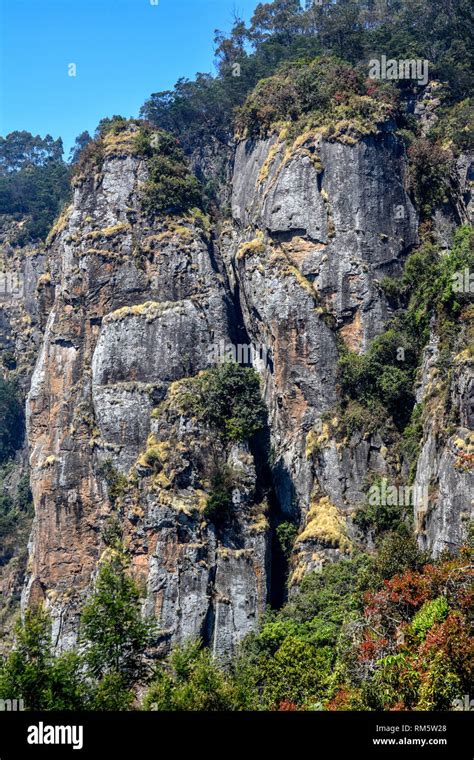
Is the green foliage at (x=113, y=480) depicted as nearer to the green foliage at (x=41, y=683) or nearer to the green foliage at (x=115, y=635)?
the green foliage at (x=115, y=635)

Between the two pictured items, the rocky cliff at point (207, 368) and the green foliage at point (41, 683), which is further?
the rocky cliff at point (207, 368)

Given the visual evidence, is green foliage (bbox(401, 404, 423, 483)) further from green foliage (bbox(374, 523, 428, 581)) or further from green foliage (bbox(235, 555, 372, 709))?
green foliage (bbox(374, 523, 428, 581))

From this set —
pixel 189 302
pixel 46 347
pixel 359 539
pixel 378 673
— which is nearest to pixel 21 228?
pixel 46 347

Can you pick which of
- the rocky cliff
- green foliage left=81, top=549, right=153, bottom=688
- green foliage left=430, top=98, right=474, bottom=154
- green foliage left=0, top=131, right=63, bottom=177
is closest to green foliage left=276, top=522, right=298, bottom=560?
the rocky cliff

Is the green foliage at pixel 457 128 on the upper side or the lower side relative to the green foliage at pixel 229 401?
upper

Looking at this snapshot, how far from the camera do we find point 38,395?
171 feet

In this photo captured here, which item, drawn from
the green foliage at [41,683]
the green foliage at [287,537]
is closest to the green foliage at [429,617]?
the green foliage at [41,683]

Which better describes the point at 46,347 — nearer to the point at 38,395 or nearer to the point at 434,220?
the point at 38,395

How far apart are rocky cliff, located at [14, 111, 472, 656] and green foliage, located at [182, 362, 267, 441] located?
599 mm

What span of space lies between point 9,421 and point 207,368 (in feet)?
82.4

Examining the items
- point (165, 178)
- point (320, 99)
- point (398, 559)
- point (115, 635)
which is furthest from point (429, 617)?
point (165, 178)

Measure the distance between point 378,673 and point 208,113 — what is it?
53.6m

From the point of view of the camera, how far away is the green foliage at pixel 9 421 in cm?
6650

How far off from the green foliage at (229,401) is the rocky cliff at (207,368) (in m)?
0.60
